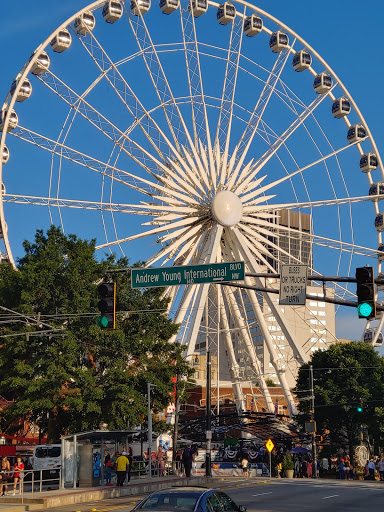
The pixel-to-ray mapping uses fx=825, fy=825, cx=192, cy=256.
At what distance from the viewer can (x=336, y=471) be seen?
68.2 meters

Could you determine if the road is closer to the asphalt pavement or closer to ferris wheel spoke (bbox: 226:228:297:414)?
the asphalt pavement

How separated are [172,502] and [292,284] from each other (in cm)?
1092

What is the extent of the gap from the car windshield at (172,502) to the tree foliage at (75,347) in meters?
28.6

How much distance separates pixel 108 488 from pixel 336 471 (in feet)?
123

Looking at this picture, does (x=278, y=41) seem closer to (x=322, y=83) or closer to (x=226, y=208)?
(x=322, y=83)

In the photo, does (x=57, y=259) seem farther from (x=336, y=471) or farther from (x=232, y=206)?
(x=336, y=471)

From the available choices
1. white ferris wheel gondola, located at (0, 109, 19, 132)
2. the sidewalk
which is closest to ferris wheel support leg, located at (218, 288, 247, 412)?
white ferris wheel gondola, located at (0, 109, 19, 132)

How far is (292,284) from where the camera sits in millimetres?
24344

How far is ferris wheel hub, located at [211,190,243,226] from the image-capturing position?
54469 millimetres

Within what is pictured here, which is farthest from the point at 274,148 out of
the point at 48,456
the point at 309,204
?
the point at 48,456

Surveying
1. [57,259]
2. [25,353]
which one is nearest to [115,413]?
[25,353]

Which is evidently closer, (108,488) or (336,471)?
(108,488)

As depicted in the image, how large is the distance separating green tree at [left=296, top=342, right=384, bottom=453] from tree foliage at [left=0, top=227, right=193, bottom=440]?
22361mm

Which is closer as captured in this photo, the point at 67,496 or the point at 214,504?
the point at 214,504
